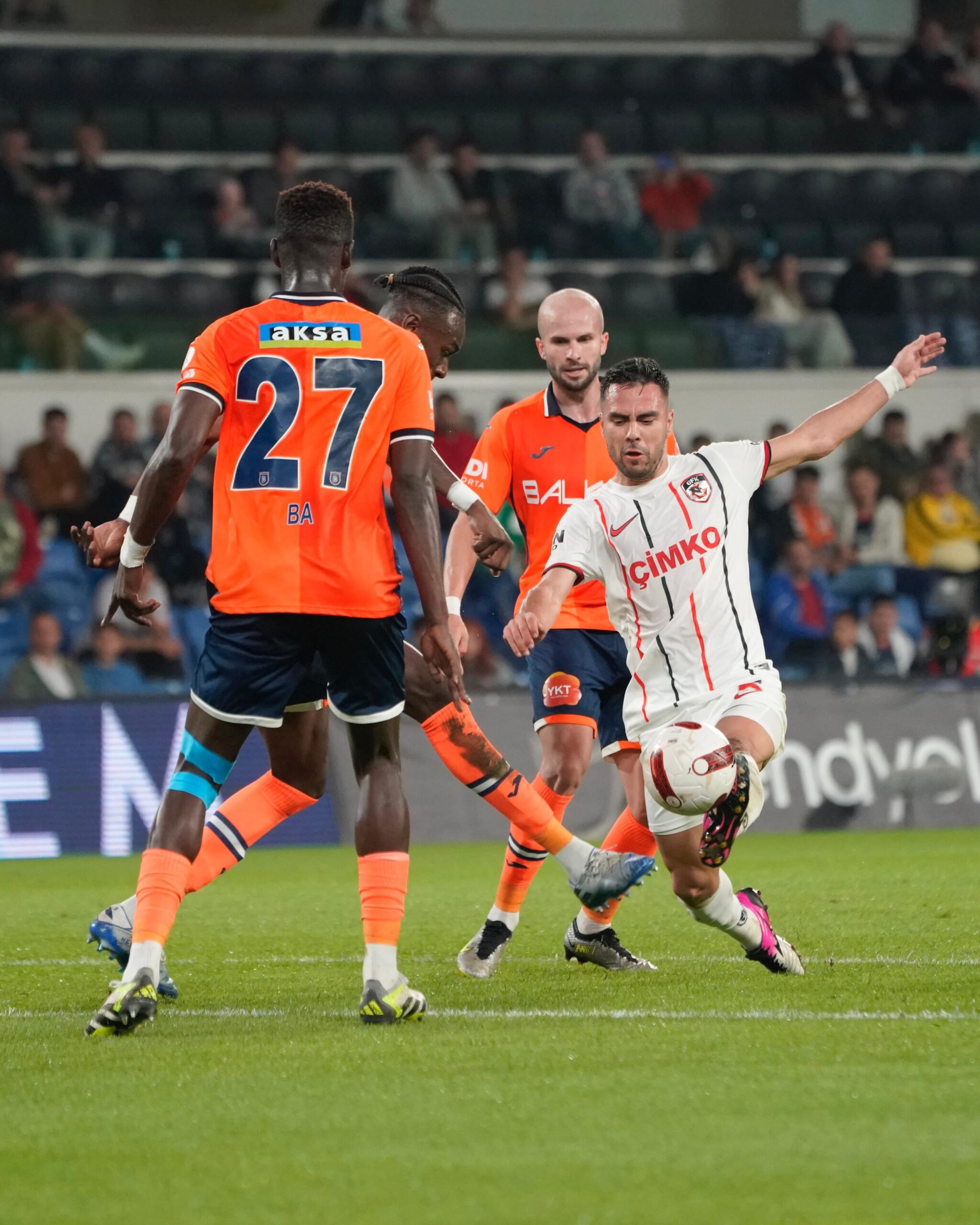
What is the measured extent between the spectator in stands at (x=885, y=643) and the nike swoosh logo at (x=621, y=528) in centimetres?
894

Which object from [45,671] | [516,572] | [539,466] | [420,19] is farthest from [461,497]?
[420,19]

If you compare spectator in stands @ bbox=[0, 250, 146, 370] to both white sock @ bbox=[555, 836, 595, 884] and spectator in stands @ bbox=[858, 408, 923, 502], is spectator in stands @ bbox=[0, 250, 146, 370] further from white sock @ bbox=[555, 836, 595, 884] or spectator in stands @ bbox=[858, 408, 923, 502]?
white sock @ bbox=[555, 836, 595, 884]

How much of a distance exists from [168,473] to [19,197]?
12.6 metres

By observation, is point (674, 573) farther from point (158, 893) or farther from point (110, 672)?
point (110, 672)

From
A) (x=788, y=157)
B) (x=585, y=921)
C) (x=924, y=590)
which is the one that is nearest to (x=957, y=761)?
(x=924, y=590)

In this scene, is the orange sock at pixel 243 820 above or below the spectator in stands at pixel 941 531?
below

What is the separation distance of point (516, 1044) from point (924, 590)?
11.3m

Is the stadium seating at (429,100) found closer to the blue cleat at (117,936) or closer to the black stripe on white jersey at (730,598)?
the black stripe on white jersey at (730,598)

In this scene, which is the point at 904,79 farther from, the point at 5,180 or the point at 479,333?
the point at 5,180

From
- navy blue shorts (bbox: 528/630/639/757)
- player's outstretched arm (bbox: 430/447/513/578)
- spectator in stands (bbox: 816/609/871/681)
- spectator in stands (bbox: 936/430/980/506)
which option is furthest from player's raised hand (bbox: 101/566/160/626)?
spectator in stands (bbox: 936/430/980/506)

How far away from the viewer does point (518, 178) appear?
59.8 feet

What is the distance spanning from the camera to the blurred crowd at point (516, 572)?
13.2 metres

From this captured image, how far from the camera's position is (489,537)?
5.66 m

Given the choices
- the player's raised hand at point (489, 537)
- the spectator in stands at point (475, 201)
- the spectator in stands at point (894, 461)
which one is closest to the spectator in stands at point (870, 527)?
the spectator in stands at point (894, 461)
